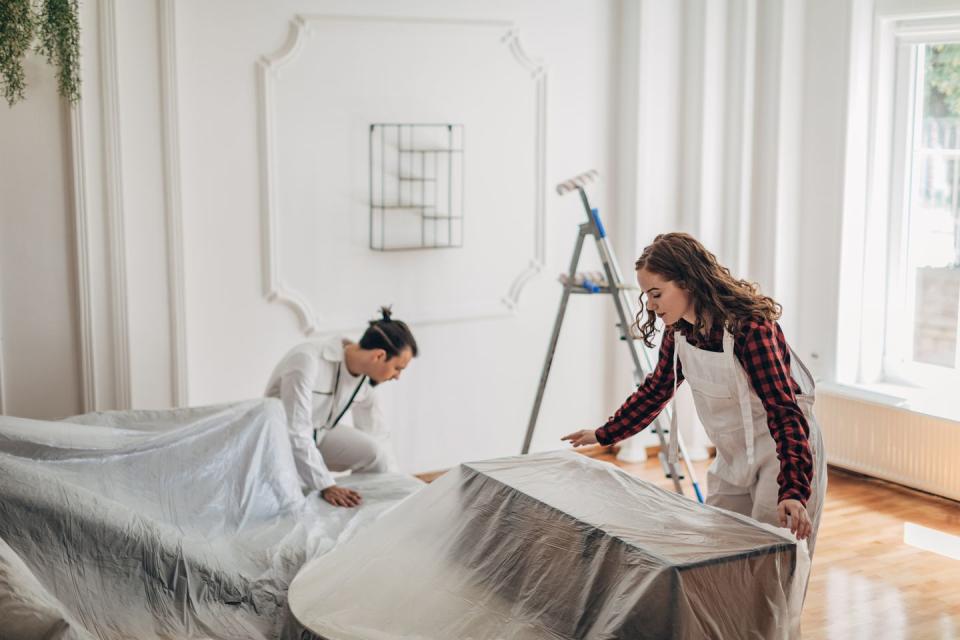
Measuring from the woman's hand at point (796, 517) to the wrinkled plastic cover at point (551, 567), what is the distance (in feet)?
0.27

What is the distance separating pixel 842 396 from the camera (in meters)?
4.61

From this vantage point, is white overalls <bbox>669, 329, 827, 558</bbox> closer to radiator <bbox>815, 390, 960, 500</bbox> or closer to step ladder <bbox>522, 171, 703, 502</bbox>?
step ladder <bbox>522, 171, 703, 502</bbox>

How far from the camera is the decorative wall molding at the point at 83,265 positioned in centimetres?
372

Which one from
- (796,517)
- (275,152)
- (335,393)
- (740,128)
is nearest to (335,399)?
(335,393)

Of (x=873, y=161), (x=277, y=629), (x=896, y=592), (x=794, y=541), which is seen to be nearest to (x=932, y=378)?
(x=873, y=161)

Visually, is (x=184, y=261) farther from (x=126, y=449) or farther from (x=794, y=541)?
(x=794, y=541)

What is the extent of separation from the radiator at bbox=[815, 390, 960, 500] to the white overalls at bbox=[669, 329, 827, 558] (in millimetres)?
1958

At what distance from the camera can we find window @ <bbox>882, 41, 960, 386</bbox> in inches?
175

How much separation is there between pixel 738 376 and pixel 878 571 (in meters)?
1.54

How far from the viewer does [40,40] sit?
3604 mm

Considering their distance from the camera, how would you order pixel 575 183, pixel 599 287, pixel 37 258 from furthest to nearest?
pixel 599 287
pixel 575 183
pixel 37 258

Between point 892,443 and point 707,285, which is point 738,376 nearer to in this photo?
point 707,285

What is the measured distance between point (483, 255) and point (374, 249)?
530 mm

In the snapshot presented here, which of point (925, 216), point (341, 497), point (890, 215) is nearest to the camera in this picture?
point (341, 497)
